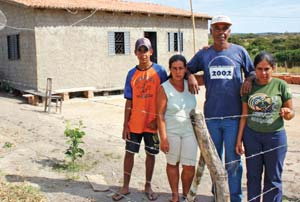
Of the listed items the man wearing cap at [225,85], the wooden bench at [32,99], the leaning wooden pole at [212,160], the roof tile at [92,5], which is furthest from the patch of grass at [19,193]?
the roof tile at [92,5]

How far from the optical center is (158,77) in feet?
12.8

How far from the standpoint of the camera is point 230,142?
357 cm

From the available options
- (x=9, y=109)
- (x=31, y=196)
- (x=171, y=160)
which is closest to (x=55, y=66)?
(x=9, y=109)

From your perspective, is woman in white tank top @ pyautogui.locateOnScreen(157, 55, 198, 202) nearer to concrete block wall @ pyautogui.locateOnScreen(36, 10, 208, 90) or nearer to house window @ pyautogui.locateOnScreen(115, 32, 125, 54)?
concrete block wall @ pyautogui.locateOnScreen(36, 10, 208, 90)

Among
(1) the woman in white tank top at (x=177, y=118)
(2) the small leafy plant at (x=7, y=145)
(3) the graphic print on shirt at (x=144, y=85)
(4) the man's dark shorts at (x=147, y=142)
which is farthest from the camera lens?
(2) the small leafy plant at (x=7, y=145)

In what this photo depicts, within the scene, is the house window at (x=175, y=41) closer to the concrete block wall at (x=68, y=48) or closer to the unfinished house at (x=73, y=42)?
the unfinished house at (x=73, y=42)

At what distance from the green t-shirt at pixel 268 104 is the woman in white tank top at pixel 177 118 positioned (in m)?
0.60

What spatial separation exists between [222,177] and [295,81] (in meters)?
14.4

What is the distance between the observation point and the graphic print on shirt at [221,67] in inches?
137

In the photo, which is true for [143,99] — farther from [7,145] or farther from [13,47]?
[13,47]

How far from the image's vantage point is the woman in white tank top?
3.57m

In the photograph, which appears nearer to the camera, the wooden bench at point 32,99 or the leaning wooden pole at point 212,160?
the leaning wooden pole at point 212,160

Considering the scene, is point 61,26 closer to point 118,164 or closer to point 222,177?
point 118,164

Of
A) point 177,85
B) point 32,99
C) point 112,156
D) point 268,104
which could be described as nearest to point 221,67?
point 177,85
